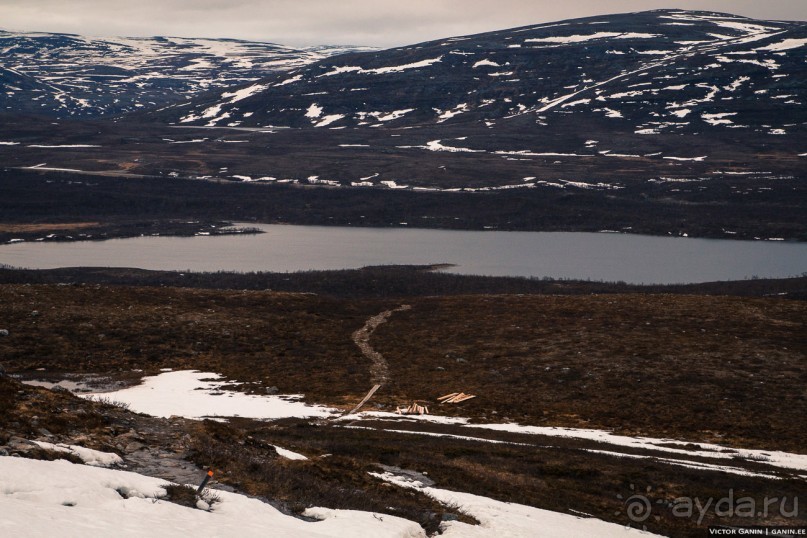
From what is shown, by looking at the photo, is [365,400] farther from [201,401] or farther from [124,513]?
[124,513]

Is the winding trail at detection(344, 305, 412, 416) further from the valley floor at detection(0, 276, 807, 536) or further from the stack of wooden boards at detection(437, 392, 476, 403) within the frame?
the stack of wooden boards at detection(437, 392, 476, 403)

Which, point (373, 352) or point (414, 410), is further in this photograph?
point (373, 352)

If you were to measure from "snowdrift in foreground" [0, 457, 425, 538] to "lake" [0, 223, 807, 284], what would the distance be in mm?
78330

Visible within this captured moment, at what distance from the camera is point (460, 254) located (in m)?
107

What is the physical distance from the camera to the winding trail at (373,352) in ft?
126

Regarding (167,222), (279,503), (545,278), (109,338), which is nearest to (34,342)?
(109,338)

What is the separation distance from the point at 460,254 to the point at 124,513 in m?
94.6

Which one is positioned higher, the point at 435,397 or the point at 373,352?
the point at 435,397

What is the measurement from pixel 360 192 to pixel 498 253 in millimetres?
53601

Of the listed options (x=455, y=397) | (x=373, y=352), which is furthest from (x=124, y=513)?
(x=373, y=352)

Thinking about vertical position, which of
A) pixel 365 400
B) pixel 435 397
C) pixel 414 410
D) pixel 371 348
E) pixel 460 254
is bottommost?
pixel 460 254

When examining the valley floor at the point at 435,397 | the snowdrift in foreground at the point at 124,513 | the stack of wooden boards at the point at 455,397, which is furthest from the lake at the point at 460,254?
the snowdrift in foreground at the point at 124,513

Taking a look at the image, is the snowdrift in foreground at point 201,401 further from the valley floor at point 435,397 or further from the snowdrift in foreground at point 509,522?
the snowdrift in foreground at point 509,522

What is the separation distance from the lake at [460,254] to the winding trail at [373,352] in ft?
116
